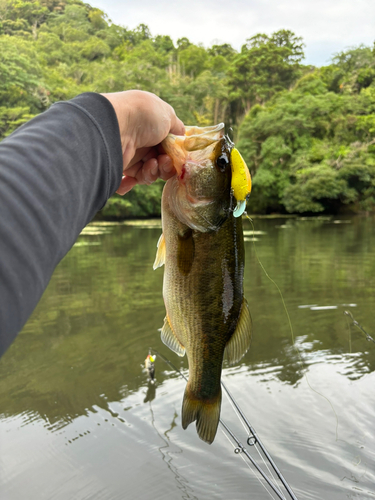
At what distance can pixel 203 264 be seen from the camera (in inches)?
60.9

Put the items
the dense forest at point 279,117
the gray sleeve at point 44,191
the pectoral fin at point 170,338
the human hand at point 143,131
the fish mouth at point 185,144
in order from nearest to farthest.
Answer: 1. the gray sleeve at point 44,191
2. the human hand at point 143,131
3. the fish mouth at point 185,144
4. the pectoral fin at point 170,338
5. the dense forest at point 279,117

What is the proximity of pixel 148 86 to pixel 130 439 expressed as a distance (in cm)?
3613

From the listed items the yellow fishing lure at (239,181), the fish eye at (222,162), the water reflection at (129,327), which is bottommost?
the water reflection at (129,327)

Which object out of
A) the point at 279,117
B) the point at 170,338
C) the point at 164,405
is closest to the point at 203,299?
the point at 170,338

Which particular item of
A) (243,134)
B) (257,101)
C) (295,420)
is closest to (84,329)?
(295,420)

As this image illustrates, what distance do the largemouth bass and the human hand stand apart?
0.06 meters

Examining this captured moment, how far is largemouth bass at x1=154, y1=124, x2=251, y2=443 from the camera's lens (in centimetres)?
148

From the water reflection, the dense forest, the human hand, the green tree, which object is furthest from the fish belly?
the green tree

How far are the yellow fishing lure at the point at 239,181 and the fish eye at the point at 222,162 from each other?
1.0 inches

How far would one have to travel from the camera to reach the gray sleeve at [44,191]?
625 mm

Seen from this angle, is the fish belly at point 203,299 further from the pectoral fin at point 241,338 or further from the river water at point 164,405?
the river water at point 164,405

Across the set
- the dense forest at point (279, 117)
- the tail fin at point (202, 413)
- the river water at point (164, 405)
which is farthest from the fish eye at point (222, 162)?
the dense forest at point (279, 117)

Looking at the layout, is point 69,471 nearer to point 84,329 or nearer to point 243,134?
point 84,329

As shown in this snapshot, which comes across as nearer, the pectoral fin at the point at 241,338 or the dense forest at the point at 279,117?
the pectoral fin at the point at 241,338
